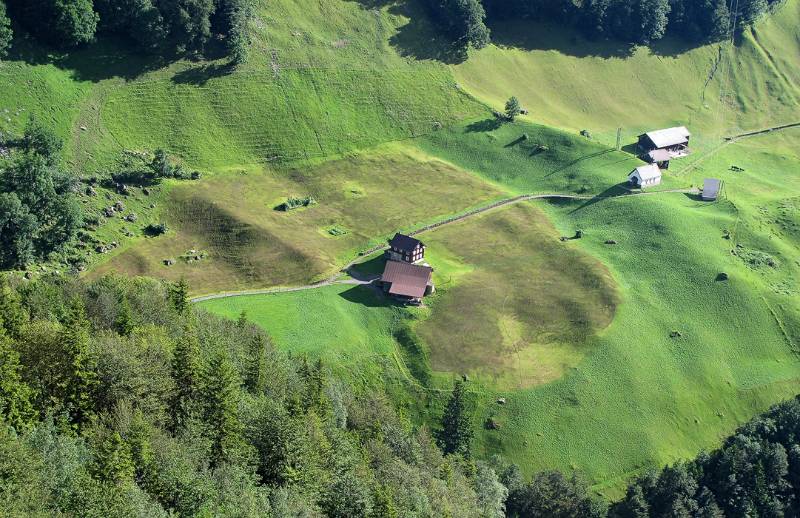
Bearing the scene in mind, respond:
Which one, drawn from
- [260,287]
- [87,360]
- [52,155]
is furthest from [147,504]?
[52,155]

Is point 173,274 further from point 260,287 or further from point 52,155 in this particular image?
point 52,155

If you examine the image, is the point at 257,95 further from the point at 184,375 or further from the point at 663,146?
the point at 184,375

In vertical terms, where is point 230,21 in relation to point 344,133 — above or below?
above

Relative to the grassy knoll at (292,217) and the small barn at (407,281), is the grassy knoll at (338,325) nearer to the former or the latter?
the small barn at (407,281)

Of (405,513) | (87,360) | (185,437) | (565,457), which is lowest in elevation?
(565,457)

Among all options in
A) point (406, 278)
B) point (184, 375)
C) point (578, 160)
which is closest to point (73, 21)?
point (406, 278)

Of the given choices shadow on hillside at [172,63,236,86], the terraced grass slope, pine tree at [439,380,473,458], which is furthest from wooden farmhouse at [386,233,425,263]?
shadow on hillside at [172,63,236,86]
